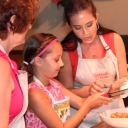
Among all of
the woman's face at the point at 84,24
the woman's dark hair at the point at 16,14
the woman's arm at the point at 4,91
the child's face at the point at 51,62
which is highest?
the woman's dark hair at the point at 16,14

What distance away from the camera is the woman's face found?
163cm

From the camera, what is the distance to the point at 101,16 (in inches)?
167

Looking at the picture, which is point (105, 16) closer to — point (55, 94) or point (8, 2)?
point (55, 94)

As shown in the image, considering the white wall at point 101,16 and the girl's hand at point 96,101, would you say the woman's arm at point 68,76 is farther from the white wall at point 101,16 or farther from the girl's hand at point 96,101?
the white wall at point 101,16

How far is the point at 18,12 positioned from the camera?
3.35ft

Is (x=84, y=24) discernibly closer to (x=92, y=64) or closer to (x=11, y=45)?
(x=92, y=64)

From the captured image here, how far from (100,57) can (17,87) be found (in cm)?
86

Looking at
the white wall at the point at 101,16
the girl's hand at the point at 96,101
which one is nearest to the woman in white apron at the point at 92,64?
the girl's hand at the point at 96,101

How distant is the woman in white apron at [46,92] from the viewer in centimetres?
136

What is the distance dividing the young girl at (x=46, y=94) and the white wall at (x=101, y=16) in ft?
8.90

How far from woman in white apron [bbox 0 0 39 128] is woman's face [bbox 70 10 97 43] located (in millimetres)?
515

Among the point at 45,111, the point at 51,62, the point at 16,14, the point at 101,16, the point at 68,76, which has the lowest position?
the point at 101,16


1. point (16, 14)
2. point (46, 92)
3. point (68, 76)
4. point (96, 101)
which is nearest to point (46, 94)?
point (46, 92)

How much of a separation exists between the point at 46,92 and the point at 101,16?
2.98 metres
